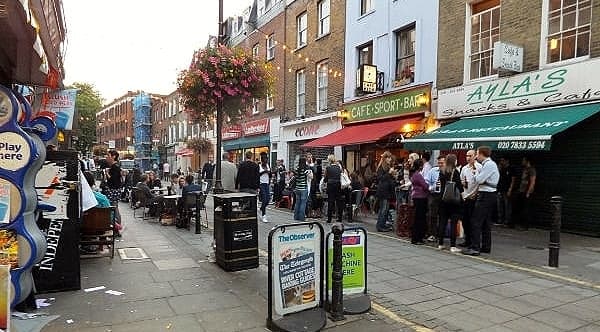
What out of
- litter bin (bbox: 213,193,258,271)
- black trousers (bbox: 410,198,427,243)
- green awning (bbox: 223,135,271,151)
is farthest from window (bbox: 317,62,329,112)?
litter bin (bbox: 213,193,258,271)

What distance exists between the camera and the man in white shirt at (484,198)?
736 centimetres

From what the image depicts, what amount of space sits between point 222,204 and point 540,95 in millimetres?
7875

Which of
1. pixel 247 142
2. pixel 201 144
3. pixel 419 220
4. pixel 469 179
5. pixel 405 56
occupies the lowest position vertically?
pixel 419 220

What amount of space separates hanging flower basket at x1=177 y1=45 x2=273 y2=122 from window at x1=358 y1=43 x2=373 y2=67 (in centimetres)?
752

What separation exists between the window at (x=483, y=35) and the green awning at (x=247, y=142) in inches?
517

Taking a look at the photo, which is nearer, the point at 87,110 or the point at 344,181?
the point at 344,181

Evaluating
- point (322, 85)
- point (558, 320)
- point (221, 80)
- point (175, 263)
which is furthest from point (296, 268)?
point (322, 85)

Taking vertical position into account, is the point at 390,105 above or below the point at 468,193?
above

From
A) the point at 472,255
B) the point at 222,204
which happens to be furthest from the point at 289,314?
the point at 472,255

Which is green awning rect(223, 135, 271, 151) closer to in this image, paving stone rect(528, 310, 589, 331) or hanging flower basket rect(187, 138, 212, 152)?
hanging flower basket rect(187, 138, 212, 152)

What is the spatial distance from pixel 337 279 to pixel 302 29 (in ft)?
57.8

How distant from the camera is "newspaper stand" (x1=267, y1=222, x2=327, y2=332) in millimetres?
4094

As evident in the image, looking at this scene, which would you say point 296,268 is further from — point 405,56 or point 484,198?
point 405,56

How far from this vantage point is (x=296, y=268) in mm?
4238
